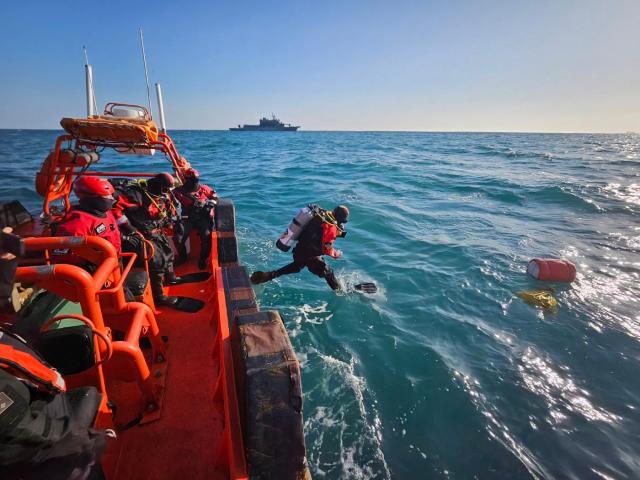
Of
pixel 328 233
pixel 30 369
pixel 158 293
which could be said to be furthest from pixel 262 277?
pixel 30 369

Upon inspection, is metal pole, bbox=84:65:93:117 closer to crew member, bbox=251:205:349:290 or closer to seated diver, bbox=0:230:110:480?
crew member, bbox=251:205:349:290

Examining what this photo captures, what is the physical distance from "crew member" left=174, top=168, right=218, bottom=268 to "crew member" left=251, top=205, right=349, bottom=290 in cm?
126

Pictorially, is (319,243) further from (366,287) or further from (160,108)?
(160,108)

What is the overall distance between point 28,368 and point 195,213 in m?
4.50

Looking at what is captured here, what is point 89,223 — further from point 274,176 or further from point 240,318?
point 274,176

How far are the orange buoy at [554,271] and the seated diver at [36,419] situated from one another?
791 cm

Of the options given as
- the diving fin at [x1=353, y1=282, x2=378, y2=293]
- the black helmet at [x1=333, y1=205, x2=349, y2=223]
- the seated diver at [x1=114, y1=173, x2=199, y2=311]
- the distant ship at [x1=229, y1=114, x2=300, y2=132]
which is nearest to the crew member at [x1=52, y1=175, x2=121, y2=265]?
the seated diver at [x1=114, y1=173, x2=199, y2=311]

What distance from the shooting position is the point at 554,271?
6.92 metres

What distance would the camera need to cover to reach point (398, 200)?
1472 cm

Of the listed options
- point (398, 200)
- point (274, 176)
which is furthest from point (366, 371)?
point (274, 176)

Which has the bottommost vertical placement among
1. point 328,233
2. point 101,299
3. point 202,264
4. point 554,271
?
point 554,271

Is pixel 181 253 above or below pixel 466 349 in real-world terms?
above

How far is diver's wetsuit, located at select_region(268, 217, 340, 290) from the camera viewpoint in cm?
577

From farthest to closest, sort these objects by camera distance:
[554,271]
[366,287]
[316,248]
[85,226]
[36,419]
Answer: [554,271] → [366,287] → [316,248] → [85,226] → [36,419]
